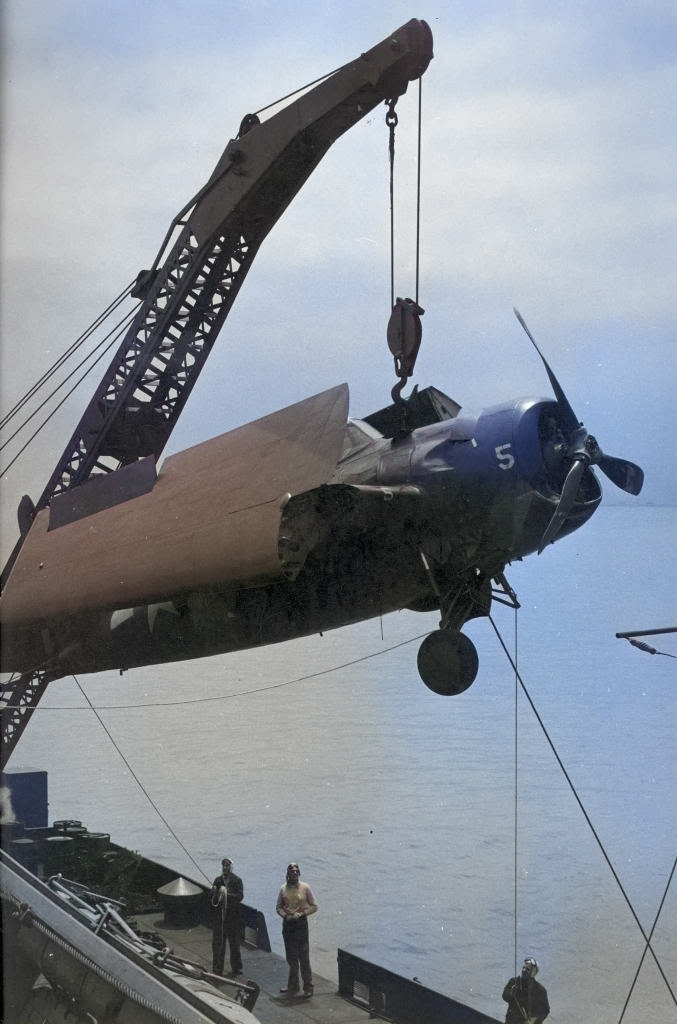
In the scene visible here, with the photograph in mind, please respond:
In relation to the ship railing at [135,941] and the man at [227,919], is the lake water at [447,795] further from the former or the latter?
the ship railing at [135,941]

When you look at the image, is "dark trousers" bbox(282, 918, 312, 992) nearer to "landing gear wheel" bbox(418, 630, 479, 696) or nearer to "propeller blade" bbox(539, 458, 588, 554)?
"landing gear wheel" bbox(418, 630, 479, 696)

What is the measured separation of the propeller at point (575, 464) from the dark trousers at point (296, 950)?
560 centimetres

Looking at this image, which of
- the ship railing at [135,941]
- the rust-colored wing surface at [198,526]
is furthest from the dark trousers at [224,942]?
the rust-colored wing surface at [198,526]

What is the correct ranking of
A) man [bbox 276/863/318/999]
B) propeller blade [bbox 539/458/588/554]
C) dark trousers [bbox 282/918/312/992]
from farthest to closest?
dark trousers [bbox 282/918/312/992] < man [bbox 276/863/318/999] < propeller blade [bbox 539/458/588/554]

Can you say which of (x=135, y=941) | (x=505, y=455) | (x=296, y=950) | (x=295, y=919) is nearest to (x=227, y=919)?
(x=296, y=950)

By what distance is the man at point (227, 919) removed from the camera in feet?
39.5

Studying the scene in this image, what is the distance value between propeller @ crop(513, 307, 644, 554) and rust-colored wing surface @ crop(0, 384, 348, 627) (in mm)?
1638

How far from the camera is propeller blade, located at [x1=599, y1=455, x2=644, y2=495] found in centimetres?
830

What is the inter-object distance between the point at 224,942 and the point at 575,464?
7.44 m

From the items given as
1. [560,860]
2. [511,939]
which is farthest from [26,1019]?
[560,860]

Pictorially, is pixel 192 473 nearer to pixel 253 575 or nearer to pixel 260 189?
pixel 253 575

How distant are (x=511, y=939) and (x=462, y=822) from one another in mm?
3981

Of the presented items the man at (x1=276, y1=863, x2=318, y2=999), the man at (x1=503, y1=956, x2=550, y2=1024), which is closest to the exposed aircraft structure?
the man at (x1=276, y1=863, x2=318, y2=999)

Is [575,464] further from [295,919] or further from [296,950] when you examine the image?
[296,950]
